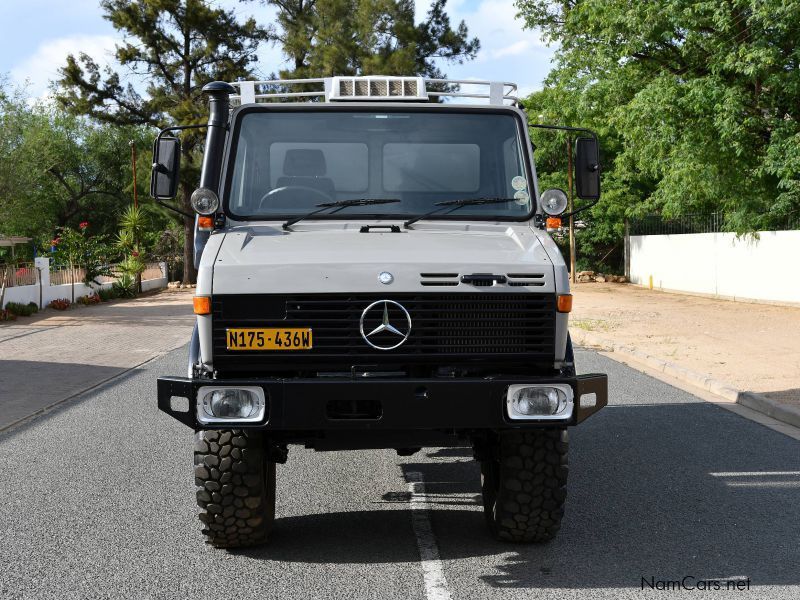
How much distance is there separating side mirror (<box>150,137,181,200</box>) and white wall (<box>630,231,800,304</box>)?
2038cm

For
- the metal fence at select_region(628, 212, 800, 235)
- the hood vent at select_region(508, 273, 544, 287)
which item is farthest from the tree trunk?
the hood vent at select_region(508, 273, 544, 287)

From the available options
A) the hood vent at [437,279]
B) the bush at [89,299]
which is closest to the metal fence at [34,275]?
the bush at [89,299]

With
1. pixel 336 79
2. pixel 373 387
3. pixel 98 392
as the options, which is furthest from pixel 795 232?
pixel 373 387

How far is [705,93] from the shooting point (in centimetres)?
2211

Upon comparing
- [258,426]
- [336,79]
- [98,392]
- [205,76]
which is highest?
[205,76]

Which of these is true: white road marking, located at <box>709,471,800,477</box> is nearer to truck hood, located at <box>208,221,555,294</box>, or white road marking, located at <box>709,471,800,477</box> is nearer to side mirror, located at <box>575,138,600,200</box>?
side mirror, located at <box>575,138,600,200</box>

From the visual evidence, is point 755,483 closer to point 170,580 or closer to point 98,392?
point 170,580

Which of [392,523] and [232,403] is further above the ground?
[232,403]

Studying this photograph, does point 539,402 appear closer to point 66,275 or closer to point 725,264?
point 725,264

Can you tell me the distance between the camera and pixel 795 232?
23.8 m

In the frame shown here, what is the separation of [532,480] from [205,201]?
2.39 metres

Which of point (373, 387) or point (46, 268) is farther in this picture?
point (46, 268)

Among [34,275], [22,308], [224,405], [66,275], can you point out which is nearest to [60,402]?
[224,405]

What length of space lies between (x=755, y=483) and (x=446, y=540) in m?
2.53
